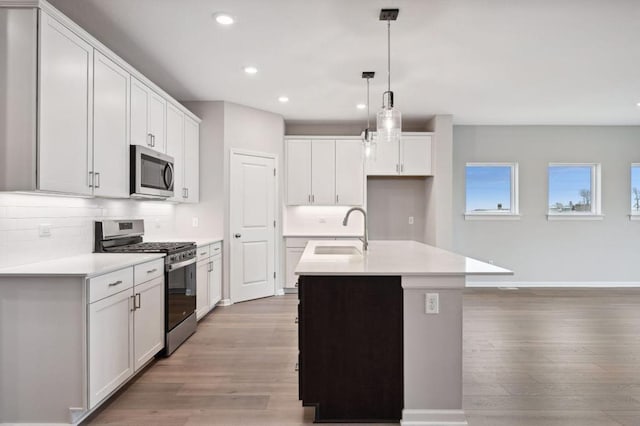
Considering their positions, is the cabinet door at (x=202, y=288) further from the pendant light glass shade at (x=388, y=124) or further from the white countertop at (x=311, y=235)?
the pendant light glass shade at (x=388, y=124)

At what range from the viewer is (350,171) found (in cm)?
592

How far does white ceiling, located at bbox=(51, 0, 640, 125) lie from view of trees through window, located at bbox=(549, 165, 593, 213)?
1402mm

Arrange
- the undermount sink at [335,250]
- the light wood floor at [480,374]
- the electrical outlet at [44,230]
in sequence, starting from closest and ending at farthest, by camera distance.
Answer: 1. the light wood floor at [480,374]
2. the electrical outlet at [44,230]
3. the undermount sink at [335,250]

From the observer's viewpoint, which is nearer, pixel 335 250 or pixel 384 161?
pixel 335 250

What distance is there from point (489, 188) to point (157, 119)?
16.6ft

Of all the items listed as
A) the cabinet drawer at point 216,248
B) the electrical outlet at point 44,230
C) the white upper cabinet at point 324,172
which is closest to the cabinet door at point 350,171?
the white upper cabinet at point 324,172

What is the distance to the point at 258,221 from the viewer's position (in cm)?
538

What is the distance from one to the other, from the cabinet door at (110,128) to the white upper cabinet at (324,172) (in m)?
2.96

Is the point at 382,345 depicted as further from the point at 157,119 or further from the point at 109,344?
→ the point at 157,119

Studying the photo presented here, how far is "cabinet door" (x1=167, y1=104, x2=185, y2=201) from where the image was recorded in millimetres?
4090

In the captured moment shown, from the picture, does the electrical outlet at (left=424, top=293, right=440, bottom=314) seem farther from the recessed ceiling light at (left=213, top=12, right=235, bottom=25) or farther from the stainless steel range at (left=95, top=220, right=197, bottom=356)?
the recessed ceiling light at (left=213, top=12, right=235, bottom=25)

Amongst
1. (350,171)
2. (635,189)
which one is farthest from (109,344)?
(635,189)

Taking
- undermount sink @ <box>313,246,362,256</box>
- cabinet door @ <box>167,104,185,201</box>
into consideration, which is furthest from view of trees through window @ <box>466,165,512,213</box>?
cabinet door @ <box>167,104,185,201</box>

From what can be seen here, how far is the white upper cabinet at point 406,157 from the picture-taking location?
5.86 m
